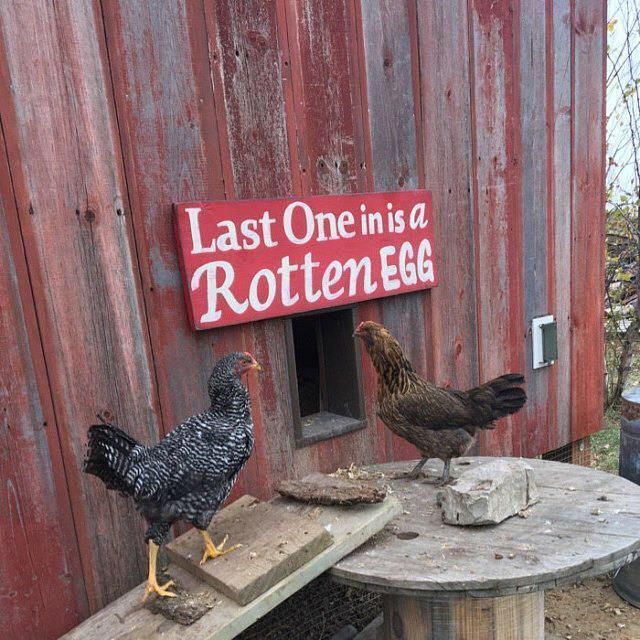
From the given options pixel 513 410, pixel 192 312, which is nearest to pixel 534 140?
pixel 513 410

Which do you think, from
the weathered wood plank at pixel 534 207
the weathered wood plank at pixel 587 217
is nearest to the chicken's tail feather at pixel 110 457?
the weathered wood plank at pixel 534 207

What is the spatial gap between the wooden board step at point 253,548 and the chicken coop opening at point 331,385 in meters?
0.45

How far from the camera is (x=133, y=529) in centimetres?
168

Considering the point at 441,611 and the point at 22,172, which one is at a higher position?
the point at 22,172

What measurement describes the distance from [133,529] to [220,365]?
2.16 feet

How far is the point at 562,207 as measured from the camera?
2.79 meters

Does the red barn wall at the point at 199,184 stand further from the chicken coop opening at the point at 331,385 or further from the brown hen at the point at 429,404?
the brown hen at the point at 429,404

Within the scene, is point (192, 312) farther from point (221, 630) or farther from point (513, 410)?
point (513, 410)

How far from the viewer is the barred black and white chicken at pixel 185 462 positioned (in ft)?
4.15

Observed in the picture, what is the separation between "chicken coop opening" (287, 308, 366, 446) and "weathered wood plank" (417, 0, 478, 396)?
1.37 feet

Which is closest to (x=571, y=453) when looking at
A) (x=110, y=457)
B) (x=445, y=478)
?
(x=445, y=478)

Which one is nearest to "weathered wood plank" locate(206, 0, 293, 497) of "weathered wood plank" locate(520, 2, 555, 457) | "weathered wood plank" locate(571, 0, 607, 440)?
"weathered wood plank" locate(520, 2, 555, 457)

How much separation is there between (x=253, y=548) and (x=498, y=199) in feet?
6.31

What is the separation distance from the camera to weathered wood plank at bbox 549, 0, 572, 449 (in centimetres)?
265
